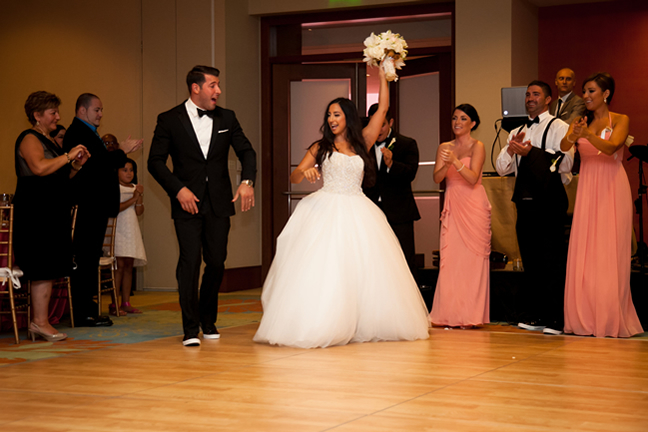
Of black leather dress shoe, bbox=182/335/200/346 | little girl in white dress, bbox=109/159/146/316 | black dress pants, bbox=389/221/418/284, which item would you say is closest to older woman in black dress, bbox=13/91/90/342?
black leather dress shoe, bbox=182/335/200/346

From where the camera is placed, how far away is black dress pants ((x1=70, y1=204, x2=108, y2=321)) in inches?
224

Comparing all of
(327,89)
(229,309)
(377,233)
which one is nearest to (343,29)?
(327,89)

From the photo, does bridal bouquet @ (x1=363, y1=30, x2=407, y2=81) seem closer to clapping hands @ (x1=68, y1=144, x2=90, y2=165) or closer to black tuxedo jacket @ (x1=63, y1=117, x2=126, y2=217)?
clapping hands @ (x1=68, y1=144, x2=90, y2=165)

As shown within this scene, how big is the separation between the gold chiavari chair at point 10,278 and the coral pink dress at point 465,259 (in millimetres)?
2896

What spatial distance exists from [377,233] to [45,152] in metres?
2.27

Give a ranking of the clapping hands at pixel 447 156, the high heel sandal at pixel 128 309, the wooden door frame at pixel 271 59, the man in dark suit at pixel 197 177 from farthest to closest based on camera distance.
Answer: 1. the wooden door frame at pixel 271 59
2. the high heel sandal at pixel 128 309
3. the clapping hands at pixel 447 156
4. the man in dark suit at pixel 197 177

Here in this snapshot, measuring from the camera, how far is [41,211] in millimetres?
4844

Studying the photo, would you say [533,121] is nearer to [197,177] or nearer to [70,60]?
[197,177]

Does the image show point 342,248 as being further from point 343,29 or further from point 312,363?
point 343,29

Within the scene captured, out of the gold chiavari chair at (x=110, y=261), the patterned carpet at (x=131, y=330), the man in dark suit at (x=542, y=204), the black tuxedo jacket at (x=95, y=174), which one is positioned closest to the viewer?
the patterned carpet at (x=131, y=330)

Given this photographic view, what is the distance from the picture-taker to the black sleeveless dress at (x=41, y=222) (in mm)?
4766

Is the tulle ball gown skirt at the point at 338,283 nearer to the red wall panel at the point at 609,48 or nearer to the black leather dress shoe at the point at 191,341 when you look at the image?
the black leather dress shoe at the point at 191,341

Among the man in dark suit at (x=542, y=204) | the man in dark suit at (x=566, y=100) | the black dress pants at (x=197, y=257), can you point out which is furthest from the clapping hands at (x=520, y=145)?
the black dress pants at (x=197, y=257)

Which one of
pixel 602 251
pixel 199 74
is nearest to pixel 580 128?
pixel 602 251
